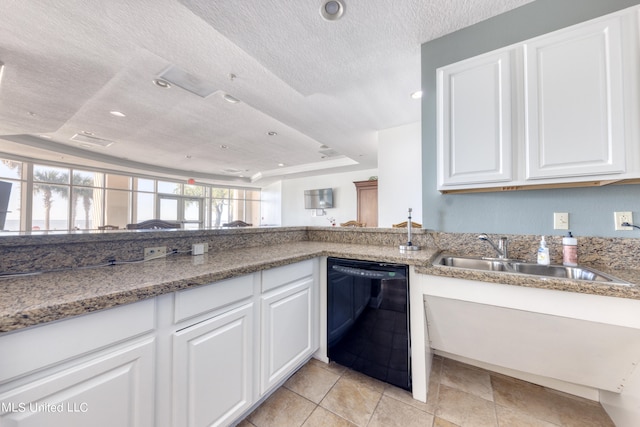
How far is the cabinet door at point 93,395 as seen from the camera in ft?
2.08

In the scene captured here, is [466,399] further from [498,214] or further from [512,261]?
[498,214]

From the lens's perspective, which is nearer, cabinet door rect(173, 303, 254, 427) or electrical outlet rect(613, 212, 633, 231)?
cabinet door rect(173, 303, 254, 427)

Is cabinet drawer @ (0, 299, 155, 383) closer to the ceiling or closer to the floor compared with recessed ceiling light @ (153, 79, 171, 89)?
closer to the floor

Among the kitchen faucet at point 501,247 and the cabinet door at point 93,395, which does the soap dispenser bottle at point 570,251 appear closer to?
the kitchen faucet at point 501,247

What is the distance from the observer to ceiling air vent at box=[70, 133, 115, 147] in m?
4.22

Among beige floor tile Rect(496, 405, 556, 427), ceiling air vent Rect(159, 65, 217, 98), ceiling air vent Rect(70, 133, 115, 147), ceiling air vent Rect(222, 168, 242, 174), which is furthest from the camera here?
ceiling air vent Rect(222, 168, 242, 174)

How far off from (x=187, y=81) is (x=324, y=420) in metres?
3.17

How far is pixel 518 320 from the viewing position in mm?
1201

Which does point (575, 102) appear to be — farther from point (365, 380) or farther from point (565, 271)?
point (365, 380)

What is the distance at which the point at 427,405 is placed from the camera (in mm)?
1424

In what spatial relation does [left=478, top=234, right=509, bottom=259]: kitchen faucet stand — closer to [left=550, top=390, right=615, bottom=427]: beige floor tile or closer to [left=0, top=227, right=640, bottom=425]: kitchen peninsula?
[left=0, top=227, right=640, bottom=425]: kitchen peninsula

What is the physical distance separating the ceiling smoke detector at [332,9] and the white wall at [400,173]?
2221mm

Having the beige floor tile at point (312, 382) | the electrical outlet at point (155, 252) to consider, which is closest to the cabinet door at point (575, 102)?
the beige floor tile at point (312, 382)

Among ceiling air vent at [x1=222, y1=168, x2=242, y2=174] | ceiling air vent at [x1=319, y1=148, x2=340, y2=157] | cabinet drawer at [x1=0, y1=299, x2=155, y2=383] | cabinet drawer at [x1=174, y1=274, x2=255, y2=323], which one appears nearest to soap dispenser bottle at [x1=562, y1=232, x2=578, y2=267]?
cabinet drawer at [x1=174, y1=274, x2=255, y2=323]
